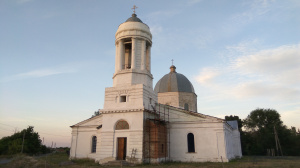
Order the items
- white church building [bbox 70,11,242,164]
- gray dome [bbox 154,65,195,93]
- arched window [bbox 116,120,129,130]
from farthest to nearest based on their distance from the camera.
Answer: gray dome [bbox 154,65,195,93], arched window [bbox 116,120,129,130], white church building [bbox 70,11,242,164]

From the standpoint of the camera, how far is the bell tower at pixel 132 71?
1956 centimetres

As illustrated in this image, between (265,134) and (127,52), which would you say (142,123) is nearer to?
(127,52)

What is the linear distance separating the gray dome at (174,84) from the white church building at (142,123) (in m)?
8.61

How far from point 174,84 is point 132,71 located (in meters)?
12.1

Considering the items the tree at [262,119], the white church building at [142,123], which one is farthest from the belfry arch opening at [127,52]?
the tree at [262,119]

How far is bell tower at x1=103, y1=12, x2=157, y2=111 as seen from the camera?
19562 mm

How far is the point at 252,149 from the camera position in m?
47.9

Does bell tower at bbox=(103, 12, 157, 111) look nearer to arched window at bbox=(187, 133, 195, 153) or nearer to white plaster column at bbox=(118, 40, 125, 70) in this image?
white plaster column at bbox=(118, 40, 125, 70)

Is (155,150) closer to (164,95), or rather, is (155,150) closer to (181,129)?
(181,129)

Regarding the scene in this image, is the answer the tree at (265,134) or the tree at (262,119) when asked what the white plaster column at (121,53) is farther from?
the tree at (262,119)

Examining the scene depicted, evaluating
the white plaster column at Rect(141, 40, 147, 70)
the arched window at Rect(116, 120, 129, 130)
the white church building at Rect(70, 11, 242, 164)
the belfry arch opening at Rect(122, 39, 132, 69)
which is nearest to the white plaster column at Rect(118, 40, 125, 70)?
the white church building at Rect(70, 11, 242, 164)

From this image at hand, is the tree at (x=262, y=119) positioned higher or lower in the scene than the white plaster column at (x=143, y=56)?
lower

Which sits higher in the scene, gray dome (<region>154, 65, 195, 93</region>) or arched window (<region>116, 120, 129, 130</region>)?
gray dome (<region>154, 65, 195, 93</region>)

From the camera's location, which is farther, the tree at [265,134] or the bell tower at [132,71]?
the tree at [265,134]
